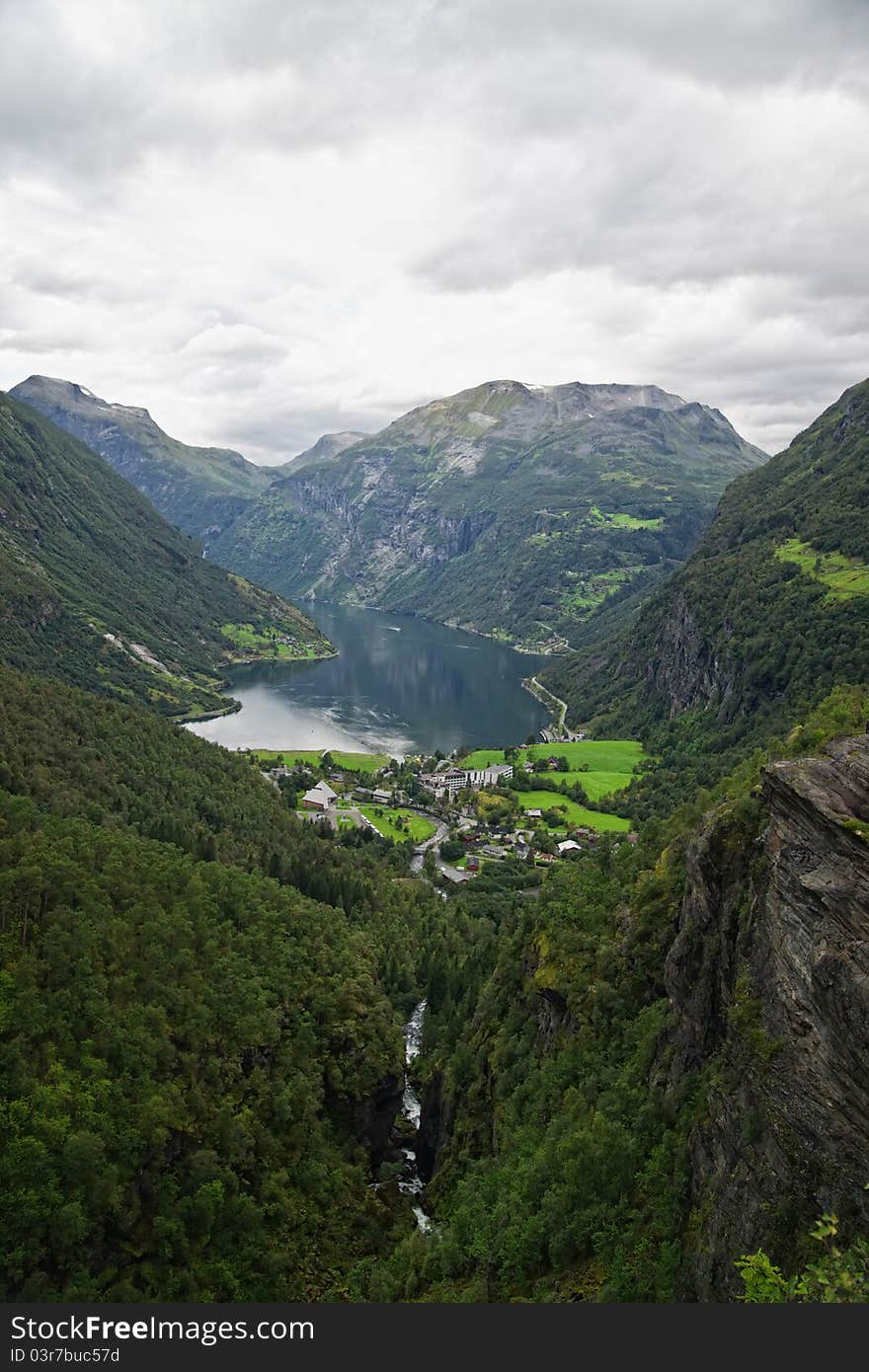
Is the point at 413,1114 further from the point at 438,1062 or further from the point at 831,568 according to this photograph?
the point at 831,568

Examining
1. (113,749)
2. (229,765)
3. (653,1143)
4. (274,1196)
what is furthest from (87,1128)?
(229,765)

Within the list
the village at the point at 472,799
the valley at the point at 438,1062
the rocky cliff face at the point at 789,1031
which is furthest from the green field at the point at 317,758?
the rocky cliff face at the point at 789,1031

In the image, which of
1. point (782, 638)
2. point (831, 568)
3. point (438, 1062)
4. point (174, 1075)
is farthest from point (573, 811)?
point (174, 1075)

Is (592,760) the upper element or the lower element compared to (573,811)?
upper

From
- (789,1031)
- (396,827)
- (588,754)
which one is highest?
(789,1031)

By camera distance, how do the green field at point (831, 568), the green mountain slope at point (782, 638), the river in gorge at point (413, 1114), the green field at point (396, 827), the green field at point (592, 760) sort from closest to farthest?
the river in gorge at point (413, 1114), the green field at point (396, 827), the green mountain slope at point (782, 638), the green field at point (831, 568), the green field at point (592, 760)

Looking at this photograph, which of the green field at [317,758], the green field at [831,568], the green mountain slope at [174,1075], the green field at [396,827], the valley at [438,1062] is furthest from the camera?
the green field at [317,758]

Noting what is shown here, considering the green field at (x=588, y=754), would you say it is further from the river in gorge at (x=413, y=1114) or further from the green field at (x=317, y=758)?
the river in gorge at (x=413, y=1114)
